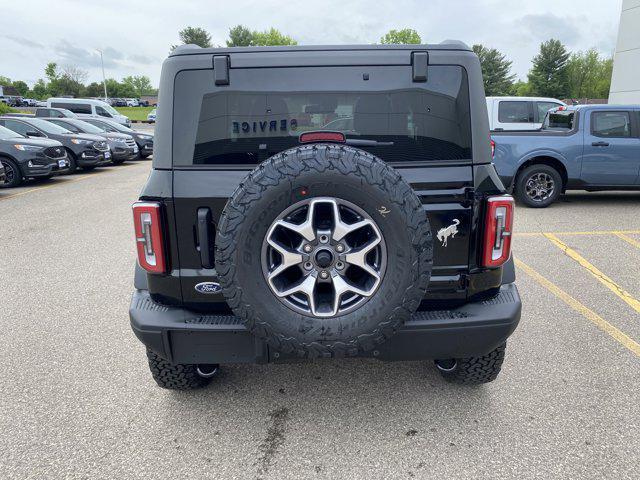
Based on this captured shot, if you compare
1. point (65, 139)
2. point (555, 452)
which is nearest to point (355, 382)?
point (555, 452)

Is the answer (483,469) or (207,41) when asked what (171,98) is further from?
(207,41)

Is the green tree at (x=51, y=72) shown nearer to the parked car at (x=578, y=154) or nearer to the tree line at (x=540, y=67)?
the tree line at (x=540, y=67)

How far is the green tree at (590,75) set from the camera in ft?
246

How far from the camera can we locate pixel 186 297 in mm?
2391

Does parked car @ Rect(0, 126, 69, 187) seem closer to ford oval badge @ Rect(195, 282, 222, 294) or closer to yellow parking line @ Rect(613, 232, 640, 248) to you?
ford oval badge @ Rect(195, 282, 222, 294)

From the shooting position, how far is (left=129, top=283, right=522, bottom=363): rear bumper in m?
2.30

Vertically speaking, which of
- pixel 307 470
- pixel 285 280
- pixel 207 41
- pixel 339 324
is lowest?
pixel 307 470

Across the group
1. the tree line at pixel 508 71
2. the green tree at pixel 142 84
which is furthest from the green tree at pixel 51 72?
the green tree at pixel 142 84

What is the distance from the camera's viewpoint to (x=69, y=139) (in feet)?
43.8

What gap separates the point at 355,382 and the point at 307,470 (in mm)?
820

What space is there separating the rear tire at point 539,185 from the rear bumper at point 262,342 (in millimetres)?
6554

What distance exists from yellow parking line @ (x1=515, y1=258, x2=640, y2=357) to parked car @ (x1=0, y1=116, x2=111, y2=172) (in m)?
12.5

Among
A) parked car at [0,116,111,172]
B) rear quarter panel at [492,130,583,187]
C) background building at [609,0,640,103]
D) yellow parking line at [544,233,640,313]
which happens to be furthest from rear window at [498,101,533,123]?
background building at [609,0,640,103]

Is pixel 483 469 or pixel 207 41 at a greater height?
pixel 207 41
